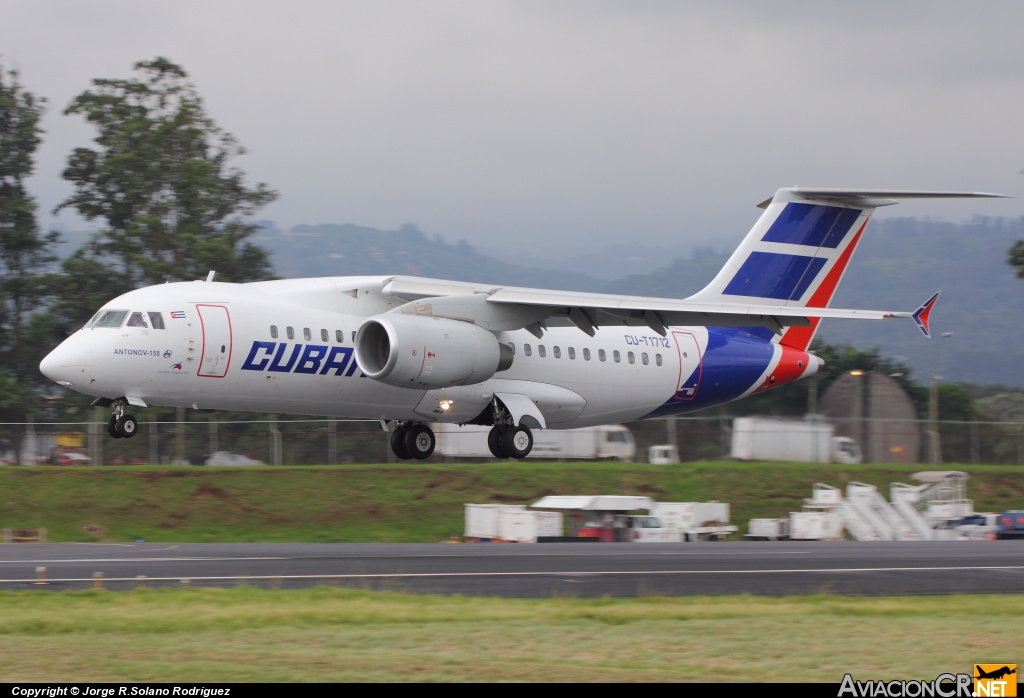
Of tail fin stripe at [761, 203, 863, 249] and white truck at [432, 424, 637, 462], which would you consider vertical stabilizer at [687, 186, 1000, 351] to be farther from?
white truck at [432, 424, 637, 462]

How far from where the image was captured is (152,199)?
166ft

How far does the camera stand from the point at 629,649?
10.5 metres

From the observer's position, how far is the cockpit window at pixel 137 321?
22.2 metres

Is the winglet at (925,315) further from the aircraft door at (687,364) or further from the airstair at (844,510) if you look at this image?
the airstair at (844,510)

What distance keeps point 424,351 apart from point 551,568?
244 inches

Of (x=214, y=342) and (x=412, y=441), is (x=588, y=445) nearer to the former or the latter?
(x=412, y=441)

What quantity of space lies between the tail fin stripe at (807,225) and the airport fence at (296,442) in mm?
12758

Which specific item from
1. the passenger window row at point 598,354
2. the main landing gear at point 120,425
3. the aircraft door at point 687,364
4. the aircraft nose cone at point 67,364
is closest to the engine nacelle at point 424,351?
the passenger window row at point 598,354

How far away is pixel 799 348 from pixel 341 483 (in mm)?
12648

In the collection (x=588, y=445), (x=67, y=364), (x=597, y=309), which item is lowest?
(x=588, y=445)

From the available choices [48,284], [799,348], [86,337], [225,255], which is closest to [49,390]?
[48,284]

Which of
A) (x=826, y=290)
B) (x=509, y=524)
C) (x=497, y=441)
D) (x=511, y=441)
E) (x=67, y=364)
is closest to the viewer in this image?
(x=67, y=364)

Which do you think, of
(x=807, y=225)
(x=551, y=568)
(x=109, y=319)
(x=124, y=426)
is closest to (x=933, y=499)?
(x=807, y=225)

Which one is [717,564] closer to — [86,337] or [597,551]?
[597,551]
